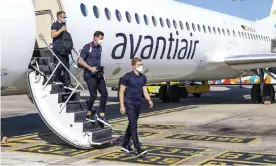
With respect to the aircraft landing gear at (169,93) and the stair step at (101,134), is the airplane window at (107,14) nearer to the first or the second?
the stair step at (101,134)

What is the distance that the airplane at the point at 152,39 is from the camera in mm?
8914

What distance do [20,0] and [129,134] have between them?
3840mm

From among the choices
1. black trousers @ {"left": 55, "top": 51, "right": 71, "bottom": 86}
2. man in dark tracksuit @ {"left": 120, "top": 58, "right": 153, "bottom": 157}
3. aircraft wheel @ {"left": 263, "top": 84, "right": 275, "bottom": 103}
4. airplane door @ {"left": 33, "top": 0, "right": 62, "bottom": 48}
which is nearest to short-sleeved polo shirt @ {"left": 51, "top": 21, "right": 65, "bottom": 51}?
black trousers @ {"left": 55, "top": 51, "right": 71, "bottom": 86}

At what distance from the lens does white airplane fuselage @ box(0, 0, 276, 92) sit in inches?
352

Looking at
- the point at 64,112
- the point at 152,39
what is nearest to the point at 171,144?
the point at 64,112

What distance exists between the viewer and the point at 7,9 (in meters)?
8.65

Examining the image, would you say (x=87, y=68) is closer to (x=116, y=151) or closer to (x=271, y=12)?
(x=116, y=151)

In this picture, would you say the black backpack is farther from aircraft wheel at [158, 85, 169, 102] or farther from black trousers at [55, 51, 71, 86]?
aircraft wheel at [158, 85, 169, 102]

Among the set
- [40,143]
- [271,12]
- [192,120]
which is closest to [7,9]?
[40,143]

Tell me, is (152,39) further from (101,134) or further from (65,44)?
(101,134)

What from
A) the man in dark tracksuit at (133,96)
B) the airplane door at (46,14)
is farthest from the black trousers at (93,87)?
the airplane door at (46,14)

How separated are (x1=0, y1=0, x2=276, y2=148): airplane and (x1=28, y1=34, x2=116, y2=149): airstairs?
34 cm

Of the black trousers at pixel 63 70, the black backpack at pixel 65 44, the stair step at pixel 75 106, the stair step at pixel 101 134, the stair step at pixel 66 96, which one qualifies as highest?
the black backpack at pixel 65 44

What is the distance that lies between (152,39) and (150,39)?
137mm
